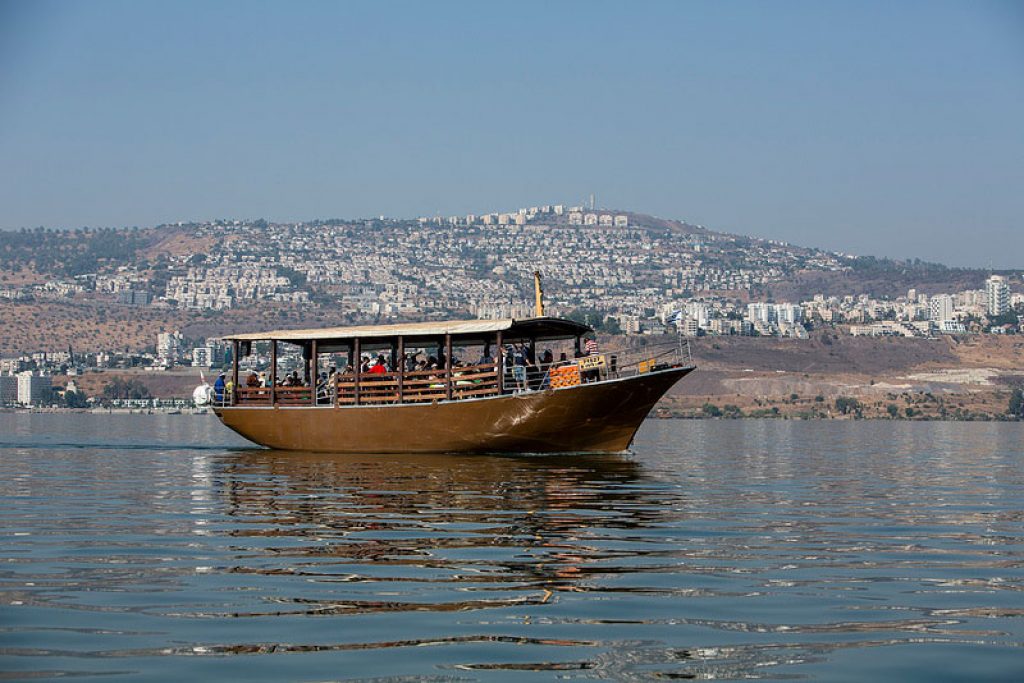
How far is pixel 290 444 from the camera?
120 feet

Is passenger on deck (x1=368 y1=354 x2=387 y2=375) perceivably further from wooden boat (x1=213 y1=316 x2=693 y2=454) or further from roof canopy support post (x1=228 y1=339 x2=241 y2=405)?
roof canopy support post (x1=228 y1=339 x2=241 y2=405)

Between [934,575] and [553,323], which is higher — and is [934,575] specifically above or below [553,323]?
below

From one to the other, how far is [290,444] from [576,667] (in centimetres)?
2792

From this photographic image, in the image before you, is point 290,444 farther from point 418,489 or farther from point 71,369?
point 71,369

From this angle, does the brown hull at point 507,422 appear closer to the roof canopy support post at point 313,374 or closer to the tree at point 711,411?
the roof canopy support post at point 313,374

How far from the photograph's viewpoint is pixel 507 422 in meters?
32.1

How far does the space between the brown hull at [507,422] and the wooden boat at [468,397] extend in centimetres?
2

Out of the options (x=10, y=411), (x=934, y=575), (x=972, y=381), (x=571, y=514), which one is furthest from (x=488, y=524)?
(x=972, y=381)

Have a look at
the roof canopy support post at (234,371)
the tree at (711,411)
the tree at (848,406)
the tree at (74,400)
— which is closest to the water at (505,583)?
the roof canopy support post at (234,371)

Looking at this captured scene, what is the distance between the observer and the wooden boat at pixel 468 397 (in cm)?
3161

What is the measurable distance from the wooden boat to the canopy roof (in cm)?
4

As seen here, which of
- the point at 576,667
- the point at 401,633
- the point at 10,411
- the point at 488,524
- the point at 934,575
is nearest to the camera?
the point at 576,667

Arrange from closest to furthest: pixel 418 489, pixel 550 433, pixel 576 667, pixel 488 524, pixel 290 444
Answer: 1. pixel 576 667
2. pixel 488 524
3. pixel 418 489
4. pixel 550 433
5. pixel 290 444

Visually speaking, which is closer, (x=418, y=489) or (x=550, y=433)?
(x=418, y=489)
